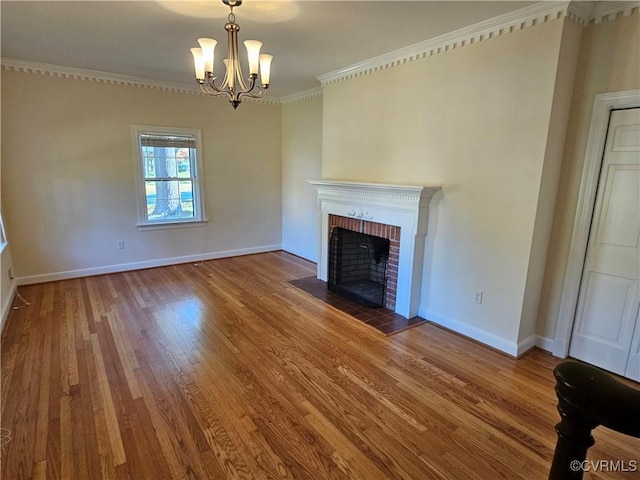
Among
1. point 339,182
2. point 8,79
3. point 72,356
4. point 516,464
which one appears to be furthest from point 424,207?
point 8,79

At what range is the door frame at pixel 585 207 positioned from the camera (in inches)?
95.3

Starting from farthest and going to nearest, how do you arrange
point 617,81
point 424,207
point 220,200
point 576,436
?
point 220,200 → point 424,207 → point 617,81 → point 576,436

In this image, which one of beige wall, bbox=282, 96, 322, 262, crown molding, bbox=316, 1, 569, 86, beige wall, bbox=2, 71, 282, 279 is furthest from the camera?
beige wall, bbox=282, 96, 322, 262

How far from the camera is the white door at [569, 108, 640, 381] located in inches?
94.8

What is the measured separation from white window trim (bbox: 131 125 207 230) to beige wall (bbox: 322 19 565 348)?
8.93ft

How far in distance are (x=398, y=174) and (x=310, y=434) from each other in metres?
2.55

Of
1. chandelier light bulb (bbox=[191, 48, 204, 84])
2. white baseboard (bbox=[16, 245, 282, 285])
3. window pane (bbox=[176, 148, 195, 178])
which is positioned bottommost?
white baseboard (bbox=[16, 245, 282, 285])

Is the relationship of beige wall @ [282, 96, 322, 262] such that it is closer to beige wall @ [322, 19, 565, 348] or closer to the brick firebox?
the brick firebox

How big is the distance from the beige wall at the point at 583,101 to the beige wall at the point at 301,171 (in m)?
2.98

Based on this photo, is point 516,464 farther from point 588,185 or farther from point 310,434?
point 588,185

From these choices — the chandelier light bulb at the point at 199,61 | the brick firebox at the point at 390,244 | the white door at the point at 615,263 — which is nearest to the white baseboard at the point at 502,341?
the white door at the point at 615,263

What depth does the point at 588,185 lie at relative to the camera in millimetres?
2570

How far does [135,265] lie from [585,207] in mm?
5302

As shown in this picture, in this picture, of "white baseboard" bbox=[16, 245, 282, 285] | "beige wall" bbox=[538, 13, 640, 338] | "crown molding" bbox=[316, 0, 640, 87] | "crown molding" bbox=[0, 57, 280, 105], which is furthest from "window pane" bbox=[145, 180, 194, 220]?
"beige wall" bbox=[538, 13, 640, 338]
